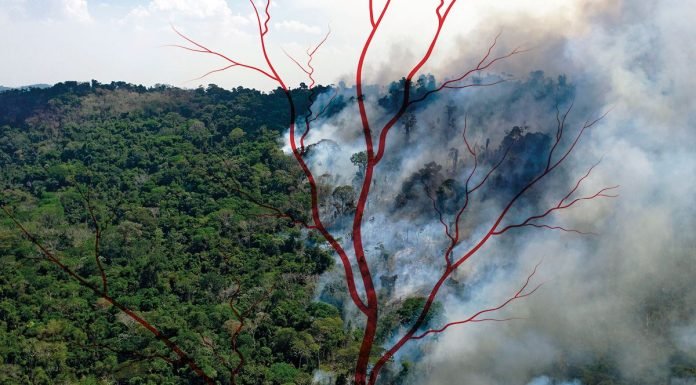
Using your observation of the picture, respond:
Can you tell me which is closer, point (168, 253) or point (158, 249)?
point (168, 253)

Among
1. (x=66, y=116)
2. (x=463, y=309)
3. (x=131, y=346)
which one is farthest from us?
(x=66, y=116)

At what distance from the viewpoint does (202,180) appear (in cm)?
5616

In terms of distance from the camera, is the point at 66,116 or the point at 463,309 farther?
the point at 66,116

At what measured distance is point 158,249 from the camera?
141 feet

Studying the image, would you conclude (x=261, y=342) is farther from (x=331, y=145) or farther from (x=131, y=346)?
(x=331, y=145)

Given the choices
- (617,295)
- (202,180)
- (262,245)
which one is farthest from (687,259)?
(202,180)

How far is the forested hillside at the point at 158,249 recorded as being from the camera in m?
29.3

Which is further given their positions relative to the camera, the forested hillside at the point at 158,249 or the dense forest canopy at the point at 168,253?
the dense forest canopy at the point at 168,253

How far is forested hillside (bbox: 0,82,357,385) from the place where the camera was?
29312 millimetres

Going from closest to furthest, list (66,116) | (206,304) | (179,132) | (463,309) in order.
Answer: (206,304) → (463,309) → (179,132) → (66,116)

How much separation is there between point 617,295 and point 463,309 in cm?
934

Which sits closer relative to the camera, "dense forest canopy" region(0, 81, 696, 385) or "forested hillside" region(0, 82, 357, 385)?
"forested hillside" region(0, 82, 357, 385)

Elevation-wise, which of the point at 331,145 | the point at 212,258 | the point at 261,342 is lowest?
the point at 261,342

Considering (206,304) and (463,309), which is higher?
(463,309)
